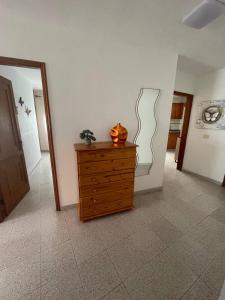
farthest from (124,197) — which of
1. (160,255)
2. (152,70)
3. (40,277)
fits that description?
(152,70)

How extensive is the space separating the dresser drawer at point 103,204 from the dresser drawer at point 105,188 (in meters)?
0.07

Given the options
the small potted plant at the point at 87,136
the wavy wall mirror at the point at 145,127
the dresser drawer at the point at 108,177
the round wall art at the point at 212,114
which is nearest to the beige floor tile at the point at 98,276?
the dresser drawer at the point at 108,177

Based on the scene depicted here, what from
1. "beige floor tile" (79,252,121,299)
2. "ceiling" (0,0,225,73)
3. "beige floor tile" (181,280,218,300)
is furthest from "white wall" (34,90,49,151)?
"beige floor tile" (181,280,218,300)

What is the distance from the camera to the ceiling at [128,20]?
4.23 feet

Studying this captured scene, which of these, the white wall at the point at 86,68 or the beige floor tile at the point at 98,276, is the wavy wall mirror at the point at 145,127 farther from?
the beige floor tile at the point at 98,276

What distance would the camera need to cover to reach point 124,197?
6.75ft

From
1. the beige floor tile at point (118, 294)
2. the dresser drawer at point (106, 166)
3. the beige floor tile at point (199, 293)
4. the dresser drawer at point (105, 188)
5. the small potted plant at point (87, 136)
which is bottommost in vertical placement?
the beige floor tile at point (199, 293)

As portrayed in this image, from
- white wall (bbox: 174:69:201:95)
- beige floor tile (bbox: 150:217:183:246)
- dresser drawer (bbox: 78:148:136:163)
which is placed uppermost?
white wall (bbox: 174:69:201:95)

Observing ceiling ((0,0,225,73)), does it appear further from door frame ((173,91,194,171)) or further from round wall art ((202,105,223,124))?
door frame ((173,91,194,171))

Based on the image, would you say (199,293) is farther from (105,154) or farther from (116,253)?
(105,154)

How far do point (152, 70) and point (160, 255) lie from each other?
2464 millimetres

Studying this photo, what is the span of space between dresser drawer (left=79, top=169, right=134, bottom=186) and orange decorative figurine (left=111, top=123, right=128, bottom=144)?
0.44 meters

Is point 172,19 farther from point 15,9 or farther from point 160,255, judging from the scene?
point 160,255

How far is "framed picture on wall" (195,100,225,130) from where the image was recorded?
2.95 m
